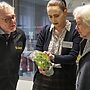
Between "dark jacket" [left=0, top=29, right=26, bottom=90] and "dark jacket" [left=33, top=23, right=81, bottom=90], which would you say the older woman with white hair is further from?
"dark jacket" [left=0, top=29, right=26, bottom=90]

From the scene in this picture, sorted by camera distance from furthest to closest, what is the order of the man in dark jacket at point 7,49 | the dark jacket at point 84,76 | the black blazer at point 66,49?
the man in dark jacket at point 7,49
the black blazer at point 66,49
the dark jacket at point 84,76

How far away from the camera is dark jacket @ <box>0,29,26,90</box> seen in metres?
2.43

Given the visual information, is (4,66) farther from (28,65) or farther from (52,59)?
(28,65)

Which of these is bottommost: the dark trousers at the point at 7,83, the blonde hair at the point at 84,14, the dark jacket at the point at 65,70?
the dark trousers at the point at 7,83

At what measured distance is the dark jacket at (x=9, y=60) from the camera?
2434 millimetres

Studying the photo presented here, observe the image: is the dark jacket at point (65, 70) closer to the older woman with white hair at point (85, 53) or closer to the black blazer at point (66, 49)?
the black blazer at point (66, 49)

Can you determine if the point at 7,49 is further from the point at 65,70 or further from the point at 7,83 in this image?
the point at 65,70

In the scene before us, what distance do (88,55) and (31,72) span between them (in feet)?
6.39

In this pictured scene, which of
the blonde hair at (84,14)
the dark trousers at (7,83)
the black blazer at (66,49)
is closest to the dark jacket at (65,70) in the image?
the black blazer at (66,49)

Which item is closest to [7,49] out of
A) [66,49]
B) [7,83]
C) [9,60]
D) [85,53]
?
[9,60]

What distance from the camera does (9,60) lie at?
8.05ft

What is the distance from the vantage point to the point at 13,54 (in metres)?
2.48

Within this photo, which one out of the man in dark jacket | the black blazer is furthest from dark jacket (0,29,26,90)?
the black blazer

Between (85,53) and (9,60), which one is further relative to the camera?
(9,60)
